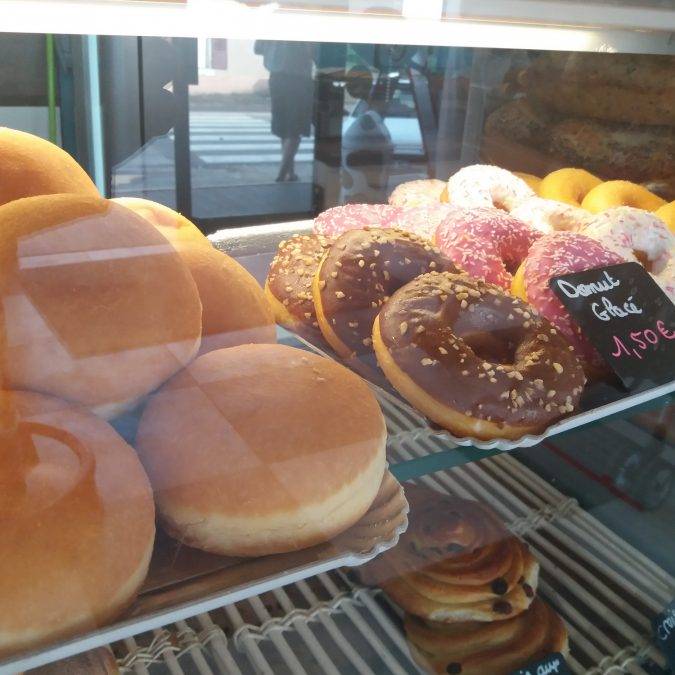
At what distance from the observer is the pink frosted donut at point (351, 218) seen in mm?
1354

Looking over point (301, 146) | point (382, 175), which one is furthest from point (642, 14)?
point (301, 146)

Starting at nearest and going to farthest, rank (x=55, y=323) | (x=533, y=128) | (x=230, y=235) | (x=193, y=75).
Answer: (x=55, y=323), (x=193, y=75), (x=230, y=235), (x=533, y=128)

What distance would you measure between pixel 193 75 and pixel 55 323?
A: 0.55 m

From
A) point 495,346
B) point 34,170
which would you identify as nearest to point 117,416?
point 34,170

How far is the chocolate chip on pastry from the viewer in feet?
3.53

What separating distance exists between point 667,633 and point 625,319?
1.70 feet

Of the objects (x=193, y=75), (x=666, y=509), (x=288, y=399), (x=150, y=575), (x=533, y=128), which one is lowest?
(x=666, y=509)

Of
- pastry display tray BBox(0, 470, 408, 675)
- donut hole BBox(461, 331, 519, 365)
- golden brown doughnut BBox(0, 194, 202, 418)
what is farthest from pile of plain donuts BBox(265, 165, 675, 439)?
golden brown doughnut BBox(0, 194, 202, 418)

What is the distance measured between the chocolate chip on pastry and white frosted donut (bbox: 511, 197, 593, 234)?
48 centimetres

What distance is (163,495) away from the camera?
1.95ft

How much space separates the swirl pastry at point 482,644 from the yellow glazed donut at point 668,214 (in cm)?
88

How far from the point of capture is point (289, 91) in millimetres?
1592

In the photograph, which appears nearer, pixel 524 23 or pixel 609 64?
pixel 524 23

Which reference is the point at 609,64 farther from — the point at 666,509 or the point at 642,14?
the point at 666,509
